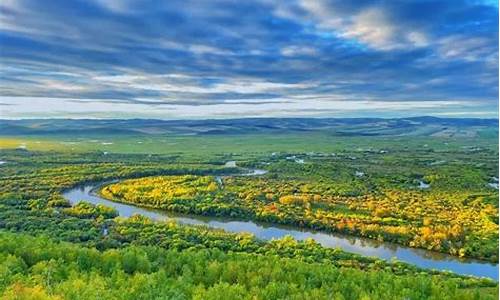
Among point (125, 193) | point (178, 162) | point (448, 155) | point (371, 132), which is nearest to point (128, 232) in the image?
point (125, 193)

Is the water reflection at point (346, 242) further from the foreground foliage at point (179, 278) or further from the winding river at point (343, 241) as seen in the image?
the foreground foliage at point (179, 278)

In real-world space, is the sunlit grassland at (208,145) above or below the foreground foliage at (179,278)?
below

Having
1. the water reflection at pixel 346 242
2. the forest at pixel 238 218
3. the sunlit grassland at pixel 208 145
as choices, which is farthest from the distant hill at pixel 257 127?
the water reflection at pixel 346 242

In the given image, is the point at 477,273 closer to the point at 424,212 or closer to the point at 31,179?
the point at 424,212

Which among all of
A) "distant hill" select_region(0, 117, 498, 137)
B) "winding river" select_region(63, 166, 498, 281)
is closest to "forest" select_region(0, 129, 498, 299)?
"winding river" select_region(63, 166, 498, 281)

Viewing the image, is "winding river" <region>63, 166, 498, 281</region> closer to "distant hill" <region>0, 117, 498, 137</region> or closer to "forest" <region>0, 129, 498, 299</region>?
"forest" <region>0, 129, 498, 299</region>
